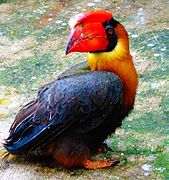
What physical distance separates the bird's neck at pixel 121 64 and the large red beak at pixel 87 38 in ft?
0.25

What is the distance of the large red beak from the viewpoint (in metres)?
3.33

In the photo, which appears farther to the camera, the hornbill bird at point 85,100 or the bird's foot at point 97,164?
the bird's foot at point 97,164

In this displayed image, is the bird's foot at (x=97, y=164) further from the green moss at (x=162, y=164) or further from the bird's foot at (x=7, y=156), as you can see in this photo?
the bird's foot at (x=7, y=156)

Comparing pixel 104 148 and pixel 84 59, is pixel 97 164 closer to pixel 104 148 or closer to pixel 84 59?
pixel 104 148

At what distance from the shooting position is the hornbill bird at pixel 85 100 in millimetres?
3379

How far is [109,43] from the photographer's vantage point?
3.43 metres

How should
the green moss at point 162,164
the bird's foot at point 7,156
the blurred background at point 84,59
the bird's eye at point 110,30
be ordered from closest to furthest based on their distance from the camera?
the bird's eye at point 110,30 → the green moss at point 162,164 → the blurred background at point 84,59 → the bird's foot at point 7,156

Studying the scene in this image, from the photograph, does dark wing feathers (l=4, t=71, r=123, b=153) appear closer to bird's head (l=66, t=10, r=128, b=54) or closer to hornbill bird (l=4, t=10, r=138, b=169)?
hornbill bird (l=4, t=10, r=138, b=169)

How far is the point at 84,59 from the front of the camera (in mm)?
5199

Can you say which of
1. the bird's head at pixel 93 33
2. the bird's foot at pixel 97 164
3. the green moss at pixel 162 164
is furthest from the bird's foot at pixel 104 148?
the bird's head at pixel 93 33

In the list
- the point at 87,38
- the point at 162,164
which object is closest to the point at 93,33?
the point at 87,38

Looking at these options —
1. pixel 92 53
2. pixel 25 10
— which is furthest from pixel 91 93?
pixel 25 10

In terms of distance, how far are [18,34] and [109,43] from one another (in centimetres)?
251

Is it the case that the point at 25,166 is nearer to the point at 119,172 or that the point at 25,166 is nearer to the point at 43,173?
the point at 43,173
